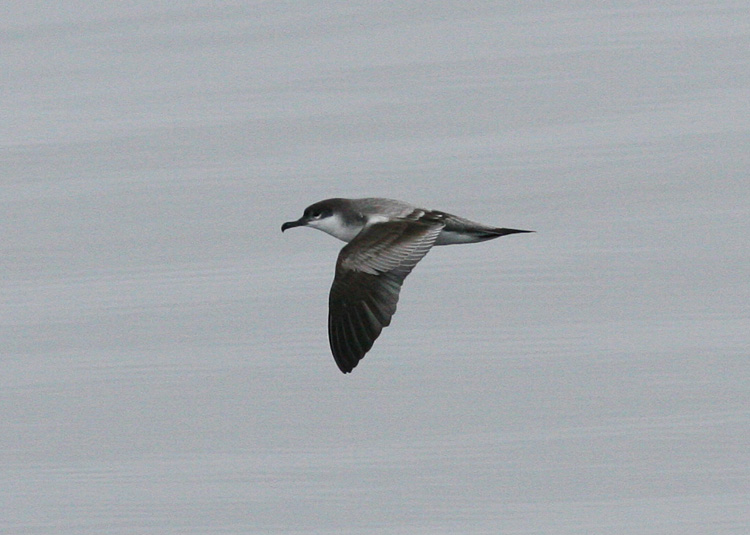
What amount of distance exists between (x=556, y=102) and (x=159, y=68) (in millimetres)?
3459

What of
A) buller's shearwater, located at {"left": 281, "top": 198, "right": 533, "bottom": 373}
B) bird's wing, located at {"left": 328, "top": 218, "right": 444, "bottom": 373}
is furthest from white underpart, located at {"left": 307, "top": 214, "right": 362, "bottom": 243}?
bird's wing, located at {"left": 328, "top": 218, "right": 444, "bottom": 373}

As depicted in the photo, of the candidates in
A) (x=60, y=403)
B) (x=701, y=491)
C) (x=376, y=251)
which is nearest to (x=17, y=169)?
(x=60, y=403)

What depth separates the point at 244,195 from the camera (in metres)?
11.2

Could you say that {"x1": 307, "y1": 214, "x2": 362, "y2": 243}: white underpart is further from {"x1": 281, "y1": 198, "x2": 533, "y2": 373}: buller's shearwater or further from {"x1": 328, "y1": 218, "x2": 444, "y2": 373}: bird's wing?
{"x1": 328, "y1": 218, "x2": 444, "y2": 373}: bird's wing

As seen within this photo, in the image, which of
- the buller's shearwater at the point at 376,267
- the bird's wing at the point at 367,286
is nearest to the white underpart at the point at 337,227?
the buller's shearwater at the point at 376,267

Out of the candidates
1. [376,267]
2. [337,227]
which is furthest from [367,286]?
[337,227]

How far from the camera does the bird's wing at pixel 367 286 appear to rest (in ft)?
24.9

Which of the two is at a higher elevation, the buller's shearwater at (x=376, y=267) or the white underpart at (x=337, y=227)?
the white underpart at (x=337, y=227)

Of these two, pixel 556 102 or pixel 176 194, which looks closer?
pixel 176 194

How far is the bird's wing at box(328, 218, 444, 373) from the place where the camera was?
7.59 m

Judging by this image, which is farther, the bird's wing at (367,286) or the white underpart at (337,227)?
the white underpart at (337,227)

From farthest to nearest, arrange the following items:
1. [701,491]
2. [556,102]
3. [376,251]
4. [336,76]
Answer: [336,76] → [556,102] → [376,251] → [701,491]

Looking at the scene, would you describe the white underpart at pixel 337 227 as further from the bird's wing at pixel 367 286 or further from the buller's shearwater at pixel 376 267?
the bird's wing at pixel 367 286

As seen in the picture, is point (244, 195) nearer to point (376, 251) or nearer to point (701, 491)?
point (376, 251)
